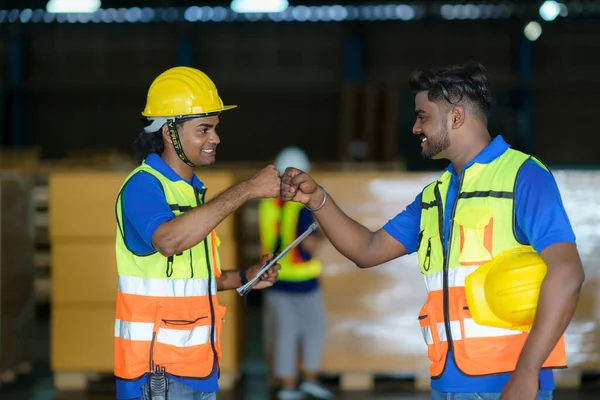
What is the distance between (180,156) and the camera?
3115mm

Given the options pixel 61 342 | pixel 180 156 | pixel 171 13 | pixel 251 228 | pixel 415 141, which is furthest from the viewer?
pixel 171 13

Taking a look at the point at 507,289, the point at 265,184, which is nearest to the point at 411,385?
the point at 265,184

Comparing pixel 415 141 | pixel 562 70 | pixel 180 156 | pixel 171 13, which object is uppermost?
pixel 171 13

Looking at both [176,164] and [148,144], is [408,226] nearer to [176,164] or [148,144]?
[176,164]

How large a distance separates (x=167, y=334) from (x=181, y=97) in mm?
868

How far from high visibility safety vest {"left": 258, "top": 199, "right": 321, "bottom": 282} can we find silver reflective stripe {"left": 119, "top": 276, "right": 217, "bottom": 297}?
3.39 m

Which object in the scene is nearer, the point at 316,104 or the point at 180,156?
the point at 180,156

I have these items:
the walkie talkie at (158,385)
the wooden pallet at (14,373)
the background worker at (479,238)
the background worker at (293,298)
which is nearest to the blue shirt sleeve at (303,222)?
the background worker at (293,298)

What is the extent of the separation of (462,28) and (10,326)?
1287cm

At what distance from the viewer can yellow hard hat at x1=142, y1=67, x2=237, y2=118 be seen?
311cm

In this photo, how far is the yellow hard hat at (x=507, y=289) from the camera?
237 centimetres

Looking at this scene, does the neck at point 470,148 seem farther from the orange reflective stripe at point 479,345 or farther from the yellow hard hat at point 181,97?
the yellow hard hat at point 181,97

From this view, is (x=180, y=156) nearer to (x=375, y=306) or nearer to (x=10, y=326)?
(x=375, y=306)

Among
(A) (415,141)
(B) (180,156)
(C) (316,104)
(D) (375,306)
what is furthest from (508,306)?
(C) (316,104)
